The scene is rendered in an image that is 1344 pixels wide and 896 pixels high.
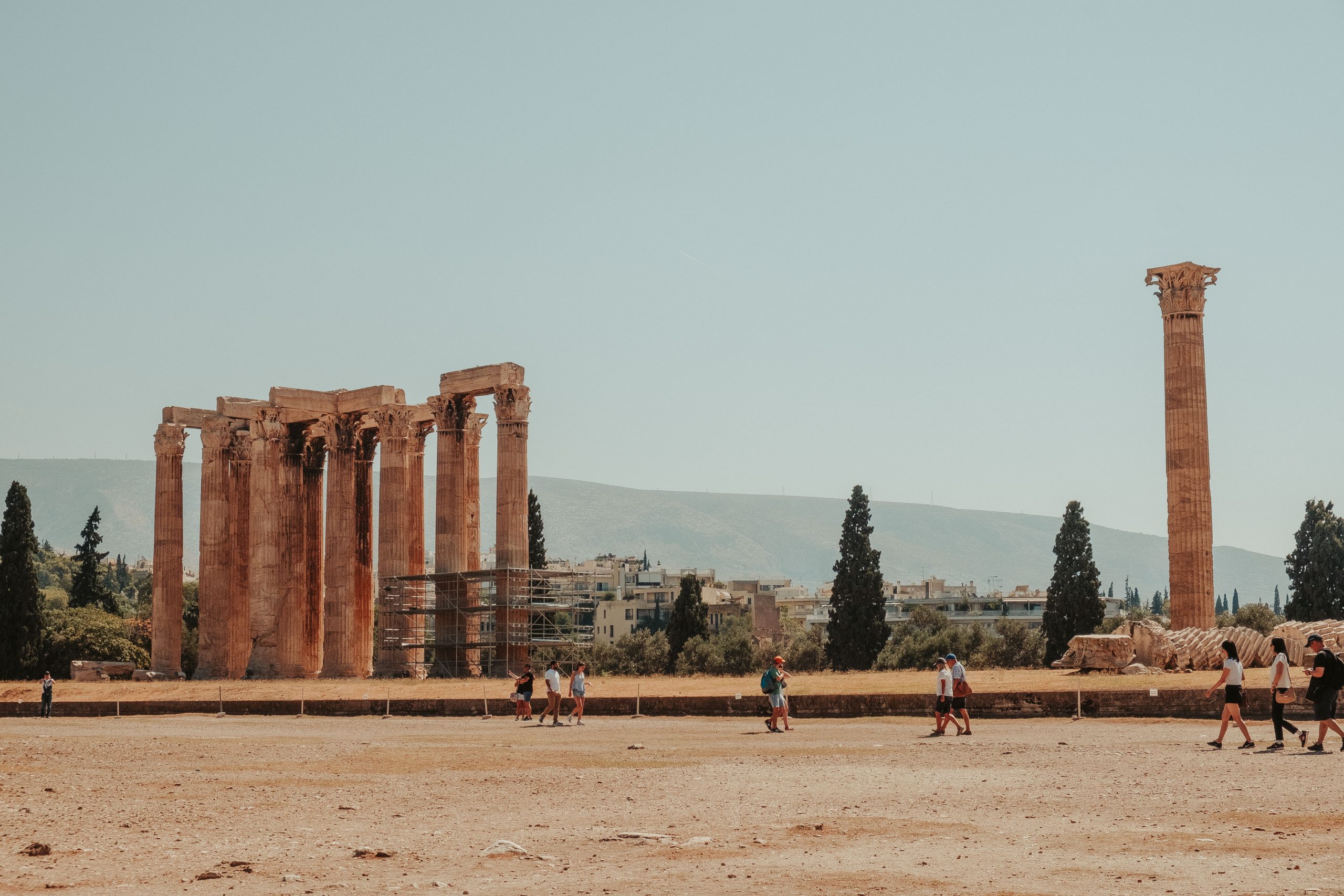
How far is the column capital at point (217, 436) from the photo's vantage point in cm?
5956

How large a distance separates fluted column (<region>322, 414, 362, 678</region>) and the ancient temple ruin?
0.05 m

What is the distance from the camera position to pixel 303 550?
57.5 meters

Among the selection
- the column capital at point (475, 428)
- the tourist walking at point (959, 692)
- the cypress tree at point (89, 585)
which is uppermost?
the column capital at point (475, 428)

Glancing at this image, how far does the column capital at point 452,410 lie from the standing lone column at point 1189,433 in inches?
936

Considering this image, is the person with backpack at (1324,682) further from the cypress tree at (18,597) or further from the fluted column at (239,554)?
the cypress tree at (18,597)

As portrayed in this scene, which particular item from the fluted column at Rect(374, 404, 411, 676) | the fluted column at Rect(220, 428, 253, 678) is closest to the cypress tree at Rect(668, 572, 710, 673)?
the fluted column at Rect(220, 428, 253, 678)

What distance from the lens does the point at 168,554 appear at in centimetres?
6066

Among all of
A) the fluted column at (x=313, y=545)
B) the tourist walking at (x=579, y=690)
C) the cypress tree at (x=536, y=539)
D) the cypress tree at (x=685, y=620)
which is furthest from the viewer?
the cypress tree at (x=685, y=620)

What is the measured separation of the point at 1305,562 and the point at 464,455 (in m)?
46.5

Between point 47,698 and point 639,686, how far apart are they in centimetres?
1554

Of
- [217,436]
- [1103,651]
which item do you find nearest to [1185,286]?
[1103,651]

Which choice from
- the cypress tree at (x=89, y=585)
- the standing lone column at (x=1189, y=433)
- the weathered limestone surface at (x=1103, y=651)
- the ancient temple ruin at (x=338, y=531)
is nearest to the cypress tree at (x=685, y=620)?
the ancient temple ruin at (x=338, y=531)

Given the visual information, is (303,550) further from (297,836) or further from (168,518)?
(297,836)

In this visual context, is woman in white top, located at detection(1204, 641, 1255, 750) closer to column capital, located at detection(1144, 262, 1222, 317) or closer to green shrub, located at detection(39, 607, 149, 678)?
column capital, located at detection(1144, 262, 1222, 317)
